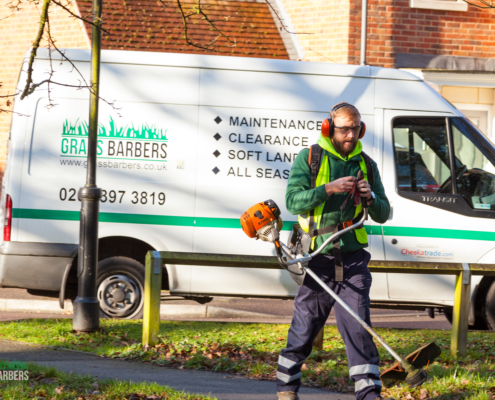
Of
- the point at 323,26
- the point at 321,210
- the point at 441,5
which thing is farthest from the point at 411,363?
the point at 441,5

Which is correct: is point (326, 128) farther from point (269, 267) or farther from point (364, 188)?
point (269, 267)

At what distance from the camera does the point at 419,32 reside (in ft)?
39.3

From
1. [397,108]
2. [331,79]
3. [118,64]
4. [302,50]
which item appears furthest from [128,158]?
[302,50]

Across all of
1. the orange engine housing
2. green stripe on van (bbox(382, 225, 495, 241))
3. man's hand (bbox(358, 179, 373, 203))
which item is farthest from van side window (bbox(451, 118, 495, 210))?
the orange engine housing

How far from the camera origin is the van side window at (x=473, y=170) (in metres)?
6.62

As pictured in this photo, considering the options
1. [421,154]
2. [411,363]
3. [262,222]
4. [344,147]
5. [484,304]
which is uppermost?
[421,154]

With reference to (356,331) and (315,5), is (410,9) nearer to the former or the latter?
(315,5)

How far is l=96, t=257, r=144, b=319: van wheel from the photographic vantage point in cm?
676

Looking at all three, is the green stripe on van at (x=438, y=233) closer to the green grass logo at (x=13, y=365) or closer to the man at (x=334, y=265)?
the man at (x=334, y=265)

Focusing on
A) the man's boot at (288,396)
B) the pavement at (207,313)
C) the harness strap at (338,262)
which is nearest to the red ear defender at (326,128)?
the harness strap at (338,262)

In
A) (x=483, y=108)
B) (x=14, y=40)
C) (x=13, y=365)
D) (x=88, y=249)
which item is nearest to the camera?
(x=13, y=365)

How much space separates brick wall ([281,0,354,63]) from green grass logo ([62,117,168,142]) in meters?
5.83

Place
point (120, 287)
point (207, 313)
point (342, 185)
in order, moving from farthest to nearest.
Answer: point (207, 313), point (120, 287), point (342, 185)

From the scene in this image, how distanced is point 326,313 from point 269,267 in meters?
1.52
